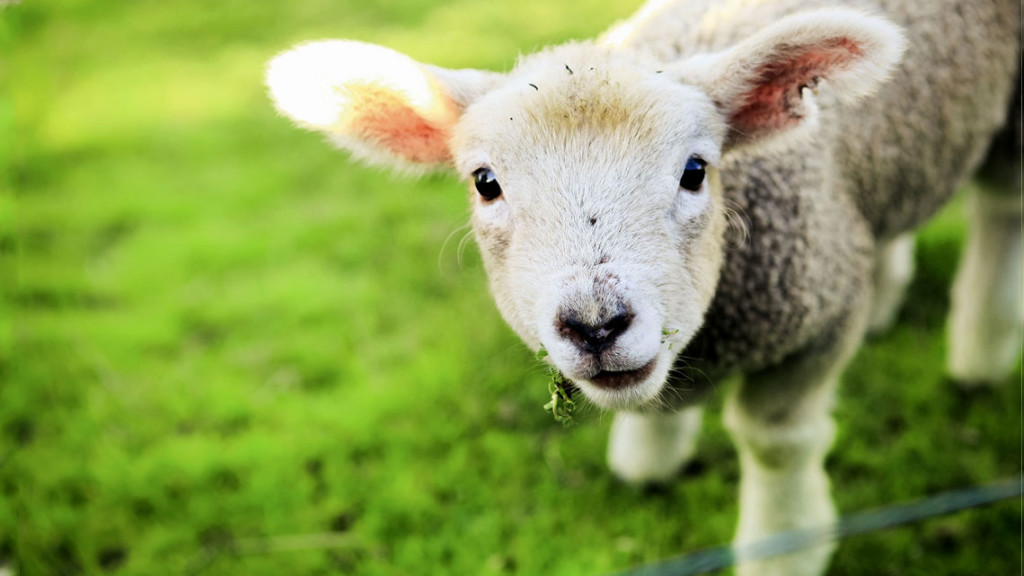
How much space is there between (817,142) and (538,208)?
1.14 metres

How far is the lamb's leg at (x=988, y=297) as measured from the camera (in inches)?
140

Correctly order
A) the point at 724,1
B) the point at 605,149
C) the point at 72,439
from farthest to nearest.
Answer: the point at 72,439 < the point at 724,1 < the point at 605,149

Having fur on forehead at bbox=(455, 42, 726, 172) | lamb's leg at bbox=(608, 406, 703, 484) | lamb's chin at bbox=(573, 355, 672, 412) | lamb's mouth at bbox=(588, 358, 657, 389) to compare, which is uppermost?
fur on forehead at bbox=(455, 42, 726, 172)

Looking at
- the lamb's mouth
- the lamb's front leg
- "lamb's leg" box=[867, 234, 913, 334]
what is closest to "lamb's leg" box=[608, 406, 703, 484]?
the lamb's front leg

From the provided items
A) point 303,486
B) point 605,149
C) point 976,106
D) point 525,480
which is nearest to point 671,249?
point 605,149

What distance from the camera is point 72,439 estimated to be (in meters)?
3.97

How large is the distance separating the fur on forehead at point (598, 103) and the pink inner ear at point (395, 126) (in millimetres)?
214

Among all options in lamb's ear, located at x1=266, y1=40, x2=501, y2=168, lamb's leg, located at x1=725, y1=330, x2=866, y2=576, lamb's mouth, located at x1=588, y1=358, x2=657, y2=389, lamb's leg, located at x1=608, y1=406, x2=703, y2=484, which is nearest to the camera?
lamb's mouth, located at x1=588, y1=358, x2=657, y2=389

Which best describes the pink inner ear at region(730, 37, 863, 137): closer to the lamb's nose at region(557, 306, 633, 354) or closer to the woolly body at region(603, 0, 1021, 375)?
the woolly body at region(603, 0, 1021, 375)

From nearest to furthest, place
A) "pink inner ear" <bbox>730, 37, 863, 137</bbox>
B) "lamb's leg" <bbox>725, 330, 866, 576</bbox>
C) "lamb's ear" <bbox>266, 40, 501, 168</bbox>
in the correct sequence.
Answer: "pink inner ear" <bbox>730, 37, 863, 137</bbox> → "lamb's ear" <bbox>266, 40, 501, 168</bbox> → "lamb's leg" <bbox>725, 330, 866, 576</bbox>

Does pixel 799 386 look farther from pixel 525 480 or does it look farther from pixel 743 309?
pixel 525 480

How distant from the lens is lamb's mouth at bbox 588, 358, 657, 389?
6.25ft

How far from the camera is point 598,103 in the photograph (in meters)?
1.99

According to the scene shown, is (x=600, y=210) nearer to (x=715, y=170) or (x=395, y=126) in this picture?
(x=715, y=170)
